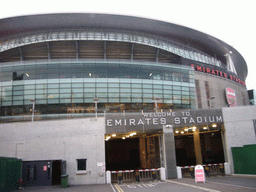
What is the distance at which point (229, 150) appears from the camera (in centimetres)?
2314

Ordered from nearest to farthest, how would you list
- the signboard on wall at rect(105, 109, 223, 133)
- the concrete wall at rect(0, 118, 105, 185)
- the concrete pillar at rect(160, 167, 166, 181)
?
the concrete wall at rect(0, 118, 105, 185) → the concrete pillar at rect(160, 167, 166, 181) → the signboard on wall at rect(105, 109, 223, 133)

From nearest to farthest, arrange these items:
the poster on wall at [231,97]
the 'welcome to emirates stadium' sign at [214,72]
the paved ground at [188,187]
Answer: the paved ground at [188,187] → the 'welcome to emirates stadium' sign at [214,72] → the poster on wall at [231,97]

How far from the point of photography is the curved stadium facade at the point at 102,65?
37656 millimetres

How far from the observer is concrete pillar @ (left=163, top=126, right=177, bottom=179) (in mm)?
21517

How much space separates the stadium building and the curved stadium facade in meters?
0.18

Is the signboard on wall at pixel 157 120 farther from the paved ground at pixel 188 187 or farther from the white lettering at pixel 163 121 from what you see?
the paved ground at pixel 188 187

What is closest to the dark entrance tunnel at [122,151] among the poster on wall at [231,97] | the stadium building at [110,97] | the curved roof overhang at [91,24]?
the stadium building at [110,97]

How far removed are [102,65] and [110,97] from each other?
607 centimetres

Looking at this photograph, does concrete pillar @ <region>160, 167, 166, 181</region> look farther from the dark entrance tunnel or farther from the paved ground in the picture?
the dark entrance tunnel

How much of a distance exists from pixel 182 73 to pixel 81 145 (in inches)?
1136

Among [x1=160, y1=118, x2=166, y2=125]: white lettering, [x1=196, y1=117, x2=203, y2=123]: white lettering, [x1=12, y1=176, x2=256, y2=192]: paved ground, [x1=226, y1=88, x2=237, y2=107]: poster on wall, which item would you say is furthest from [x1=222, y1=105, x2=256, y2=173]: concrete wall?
[x1=226, y1=88, x2=237, y2=107]: poster on wall

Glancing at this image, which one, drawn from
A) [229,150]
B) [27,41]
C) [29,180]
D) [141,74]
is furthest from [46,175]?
[27,41]

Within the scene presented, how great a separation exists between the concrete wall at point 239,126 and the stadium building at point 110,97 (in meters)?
0.10

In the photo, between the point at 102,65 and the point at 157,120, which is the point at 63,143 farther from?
the point at 102,65
